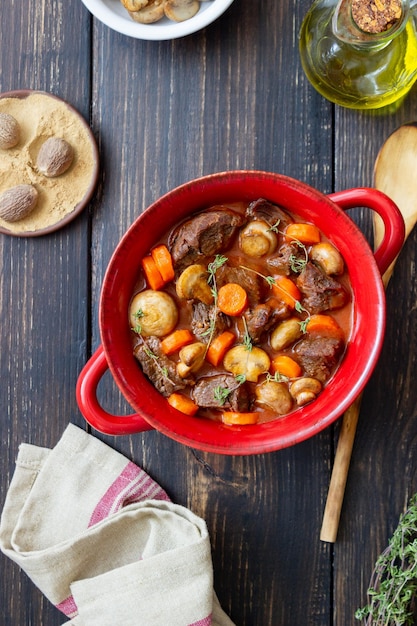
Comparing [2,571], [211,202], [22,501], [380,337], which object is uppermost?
[211,202]

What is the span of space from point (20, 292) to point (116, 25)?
0.73 metres

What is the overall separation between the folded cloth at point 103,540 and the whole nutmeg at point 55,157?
666 millimetres

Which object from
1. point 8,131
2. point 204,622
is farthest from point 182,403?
point 8,131

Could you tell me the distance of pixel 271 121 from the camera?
1.91 meters

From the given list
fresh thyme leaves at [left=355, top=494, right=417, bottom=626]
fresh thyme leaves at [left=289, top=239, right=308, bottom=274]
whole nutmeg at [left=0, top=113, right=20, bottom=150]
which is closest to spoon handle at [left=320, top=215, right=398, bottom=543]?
fresh thyme leaves at [left=355, top=494, right=417, bottom=626]

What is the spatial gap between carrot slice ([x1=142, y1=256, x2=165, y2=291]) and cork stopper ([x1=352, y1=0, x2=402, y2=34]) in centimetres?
70

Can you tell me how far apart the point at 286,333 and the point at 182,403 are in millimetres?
292

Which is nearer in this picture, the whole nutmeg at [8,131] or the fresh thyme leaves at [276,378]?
the fresh thyme leaves at [276,378]

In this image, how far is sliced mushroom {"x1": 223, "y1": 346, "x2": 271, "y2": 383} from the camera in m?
1.68

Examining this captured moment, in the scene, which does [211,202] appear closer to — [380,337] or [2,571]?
[380,337]

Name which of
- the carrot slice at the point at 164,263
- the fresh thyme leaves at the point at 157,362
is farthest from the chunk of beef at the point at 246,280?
the fresh thyme leaves at the point at 157,362

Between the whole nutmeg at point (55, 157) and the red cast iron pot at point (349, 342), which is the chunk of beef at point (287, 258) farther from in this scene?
the whole nutmeg at point (55, 157)

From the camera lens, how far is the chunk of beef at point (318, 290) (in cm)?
168

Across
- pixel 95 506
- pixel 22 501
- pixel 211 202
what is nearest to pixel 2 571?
pixel 22 501
